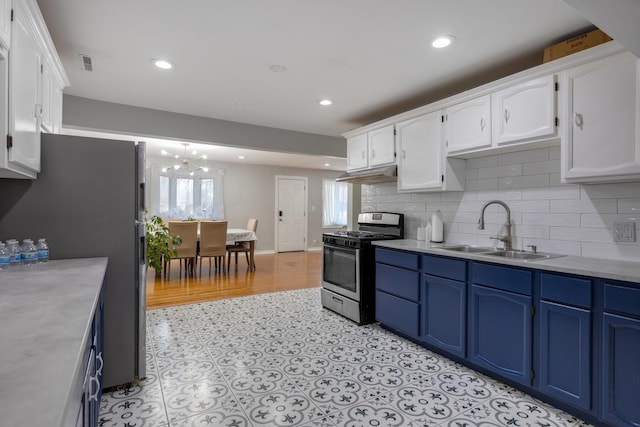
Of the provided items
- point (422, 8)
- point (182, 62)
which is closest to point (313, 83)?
point (182, 62)

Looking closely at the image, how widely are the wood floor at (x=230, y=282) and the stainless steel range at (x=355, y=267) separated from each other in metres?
1.33

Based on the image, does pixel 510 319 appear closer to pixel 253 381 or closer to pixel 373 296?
pixel 373 296

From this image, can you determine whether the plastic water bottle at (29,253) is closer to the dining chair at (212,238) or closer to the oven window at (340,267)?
the oven window at (340,267)

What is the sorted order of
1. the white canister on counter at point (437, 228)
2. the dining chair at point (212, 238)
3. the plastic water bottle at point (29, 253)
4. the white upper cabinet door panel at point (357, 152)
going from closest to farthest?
the plastic water bottle at point (29, 253), the white canister on counter at point (437, 228), the white upper cabinet door panel at point (357, 152), the dining chair at point (212, 238)

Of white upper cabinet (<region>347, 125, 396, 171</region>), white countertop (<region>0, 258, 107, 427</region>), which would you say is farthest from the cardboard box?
white countertop (<region>0, 258, 107, 427</region>)

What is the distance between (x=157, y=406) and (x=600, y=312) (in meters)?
2.47

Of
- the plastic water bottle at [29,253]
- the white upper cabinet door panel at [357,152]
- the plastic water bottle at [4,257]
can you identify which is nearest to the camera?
the plastic water bottle at [4,257]

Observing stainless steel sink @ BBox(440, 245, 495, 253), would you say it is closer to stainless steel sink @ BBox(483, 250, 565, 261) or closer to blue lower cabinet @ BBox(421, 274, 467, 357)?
stainless steel sink @ BBox(483, 250, 565, 261)

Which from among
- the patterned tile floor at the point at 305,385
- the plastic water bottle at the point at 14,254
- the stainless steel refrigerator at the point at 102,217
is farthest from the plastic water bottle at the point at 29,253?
the patterned tile floor at the point at 305,385

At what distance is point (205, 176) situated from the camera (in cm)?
777

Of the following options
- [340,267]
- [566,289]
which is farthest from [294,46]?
[566,289]

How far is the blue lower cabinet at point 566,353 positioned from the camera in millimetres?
1768

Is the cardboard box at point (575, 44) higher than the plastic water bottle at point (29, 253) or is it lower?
higher

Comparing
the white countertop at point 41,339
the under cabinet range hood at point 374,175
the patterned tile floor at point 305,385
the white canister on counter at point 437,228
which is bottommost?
the patterned tile floor at point 305,385
